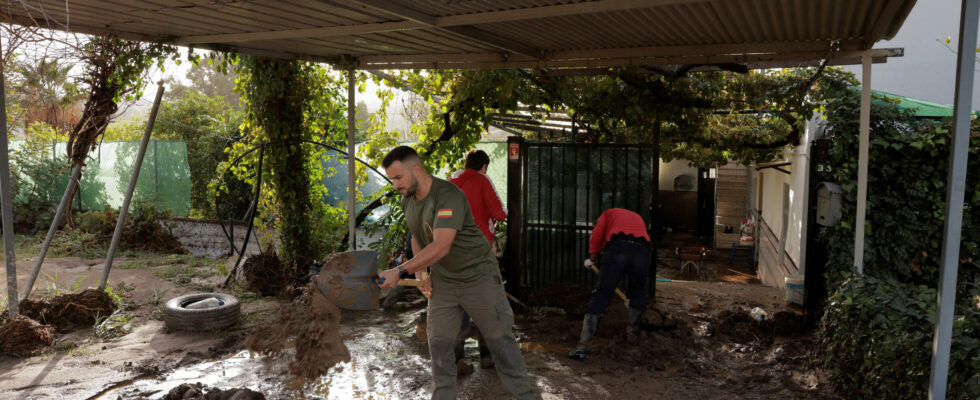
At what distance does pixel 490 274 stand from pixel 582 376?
5.48 feet

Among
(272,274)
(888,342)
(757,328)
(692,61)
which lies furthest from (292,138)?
(888,342)

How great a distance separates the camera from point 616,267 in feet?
18.6

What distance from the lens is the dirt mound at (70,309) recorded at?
6.30 metres

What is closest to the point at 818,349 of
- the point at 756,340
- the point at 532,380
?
the point at 756,340

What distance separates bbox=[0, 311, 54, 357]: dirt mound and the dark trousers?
16.8 ft

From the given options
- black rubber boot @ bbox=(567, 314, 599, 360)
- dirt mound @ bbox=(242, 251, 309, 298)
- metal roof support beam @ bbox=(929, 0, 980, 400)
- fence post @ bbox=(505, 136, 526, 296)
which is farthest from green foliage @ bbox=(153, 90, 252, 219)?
metal roof support beam @ bbox=(929, 0, 980, 400)

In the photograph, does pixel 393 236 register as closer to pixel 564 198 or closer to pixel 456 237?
pixel 564 198

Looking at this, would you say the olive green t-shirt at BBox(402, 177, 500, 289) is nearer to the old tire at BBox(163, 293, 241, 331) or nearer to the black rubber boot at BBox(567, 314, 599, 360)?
the black rubber boot at BBox(567, 314, 599, 360)

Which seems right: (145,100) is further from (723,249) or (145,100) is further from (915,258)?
(723,249)

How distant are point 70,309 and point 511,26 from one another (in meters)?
5.46

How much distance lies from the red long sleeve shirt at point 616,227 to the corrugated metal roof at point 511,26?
152cm

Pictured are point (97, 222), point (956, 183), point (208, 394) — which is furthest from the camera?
point (97, 222)

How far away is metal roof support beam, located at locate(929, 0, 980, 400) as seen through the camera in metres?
2.70

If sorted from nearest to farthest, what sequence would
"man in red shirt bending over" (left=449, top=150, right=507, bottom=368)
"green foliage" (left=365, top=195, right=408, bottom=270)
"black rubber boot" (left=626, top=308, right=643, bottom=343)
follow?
"man in red shirt bending over" (left=449, top=150, right=507, bottom=368), "black rubber boot" (left=626, top=308, right=643, bottom=343), "green foliage" (left=365, top=195, right=408, bottom=270)
